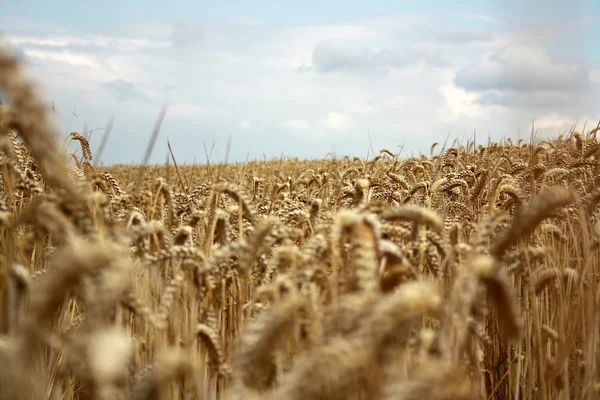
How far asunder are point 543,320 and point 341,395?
1.85 meters

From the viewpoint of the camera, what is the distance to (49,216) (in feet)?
3.20

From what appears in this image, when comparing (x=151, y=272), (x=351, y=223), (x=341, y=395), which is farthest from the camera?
(x=151, y=272)

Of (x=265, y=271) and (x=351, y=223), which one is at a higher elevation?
(x=351, y=223)

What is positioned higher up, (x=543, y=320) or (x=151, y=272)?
(x=151, y=272)

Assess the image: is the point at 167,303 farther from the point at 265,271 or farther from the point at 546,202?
the point at 546,202

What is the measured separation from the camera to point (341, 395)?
78 cm

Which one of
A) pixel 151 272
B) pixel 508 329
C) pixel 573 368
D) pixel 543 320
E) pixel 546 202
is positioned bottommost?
pixel 573 368

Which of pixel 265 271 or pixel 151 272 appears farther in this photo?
pixel 151 272

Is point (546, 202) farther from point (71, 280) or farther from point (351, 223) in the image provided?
point (71, 280)

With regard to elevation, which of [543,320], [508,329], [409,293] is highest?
[409,293]

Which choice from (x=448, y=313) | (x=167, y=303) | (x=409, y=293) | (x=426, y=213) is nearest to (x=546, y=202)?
(x=426, y=213)

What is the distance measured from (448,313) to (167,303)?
0.60 m

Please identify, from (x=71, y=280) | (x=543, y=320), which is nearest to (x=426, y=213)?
(x=71, y=280)

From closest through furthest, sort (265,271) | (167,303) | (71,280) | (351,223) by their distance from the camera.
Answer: (71,280) < (351,223) < (167,303) < (265,271)
